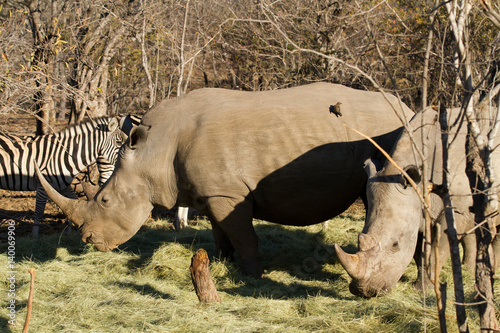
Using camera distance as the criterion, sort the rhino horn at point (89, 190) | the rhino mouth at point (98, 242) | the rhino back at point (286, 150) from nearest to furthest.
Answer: the rhino back at point (286, 150) → the rhino mouth at point (98, 242) → the rhino horn at point (89, 190)

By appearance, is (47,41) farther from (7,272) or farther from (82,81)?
(7,272)

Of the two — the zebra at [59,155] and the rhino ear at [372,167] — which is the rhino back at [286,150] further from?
the zebra at [59,155]

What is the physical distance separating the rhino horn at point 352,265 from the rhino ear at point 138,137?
3558 millimetres

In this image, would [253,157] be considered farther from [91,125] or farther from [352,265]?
[91,125]

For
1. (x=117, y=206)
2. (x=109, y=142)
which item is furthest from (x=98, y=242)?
(x=109, y=142)

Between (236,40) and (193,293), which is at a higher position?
(236,40)

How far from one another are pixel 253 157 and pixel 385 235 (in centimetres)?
216

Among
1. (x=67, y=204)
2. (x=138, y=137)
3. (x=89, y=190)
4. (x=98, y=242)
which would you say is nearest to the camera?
(x=138, y=137)

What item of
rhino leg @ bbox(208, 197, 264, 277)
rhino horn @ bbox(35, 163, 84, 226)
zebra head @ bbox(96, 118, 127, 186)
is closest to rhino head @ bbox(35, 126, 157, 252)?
rhino horn @ bbox(35, 163, 84, 226)

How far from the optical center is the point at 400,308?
5207 millimetres

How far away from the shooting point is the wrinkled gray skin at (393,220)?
5.08 metres

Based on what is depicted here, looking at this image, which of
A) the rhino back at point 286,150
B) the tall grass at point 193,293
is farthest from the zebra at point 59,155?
the rhino back at point 286,150

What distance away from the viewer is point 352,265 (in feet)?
15.9

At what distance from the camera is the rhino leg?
7055 mm
